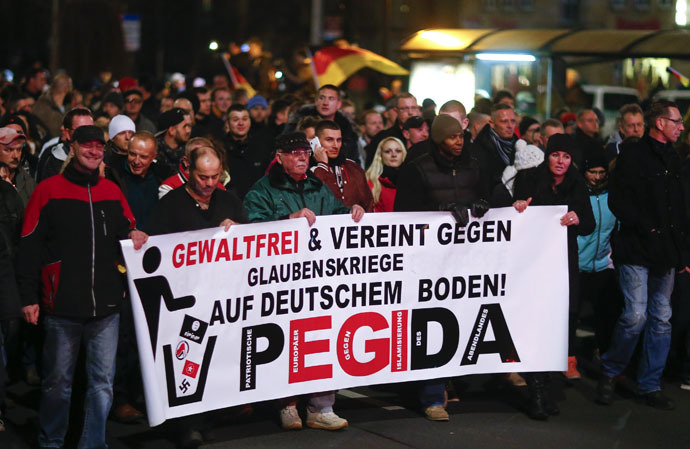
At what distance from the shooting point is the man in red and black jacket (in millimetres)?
6332

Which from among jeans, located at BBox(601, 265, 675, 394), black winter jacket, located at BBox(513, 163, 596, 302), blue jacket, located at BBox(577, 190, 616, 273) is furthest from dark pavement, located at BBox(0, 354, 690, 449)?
blue jacket, located at BBox(577, 190, 616, 273)

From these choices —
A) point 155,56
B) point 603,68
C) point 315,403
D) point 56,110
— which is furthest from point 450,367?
point 155,56

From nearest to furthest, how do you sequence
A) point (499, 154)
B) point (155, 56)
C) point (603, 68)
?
point (499, 154), point (603, 68), point (155, 56)

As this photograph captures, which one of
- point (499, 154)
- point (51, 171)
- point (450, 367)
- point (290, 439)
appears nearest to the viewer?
point (290, 439)

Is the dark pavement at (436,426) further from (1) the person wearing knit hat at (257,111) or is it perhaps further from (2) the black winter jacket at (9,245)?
(1) the person wearing knit hat at (257,111)

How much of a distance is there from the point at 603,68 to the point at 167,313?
36.1m

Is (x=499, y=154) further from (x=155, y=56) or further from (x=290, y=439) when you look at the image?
(x=155, y=56)

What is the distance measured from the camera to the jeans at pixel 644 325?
7.95 m

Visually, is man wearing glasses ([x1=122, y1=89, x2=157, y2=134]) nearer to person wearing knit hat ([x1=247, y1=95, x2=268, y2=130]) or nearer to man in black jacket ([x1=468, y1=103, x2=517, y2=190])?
person wearing knit hat ([x1=247, y1=95, x2=268, y2=130])

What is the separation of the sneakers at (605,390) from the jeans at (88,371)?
363 centimetres

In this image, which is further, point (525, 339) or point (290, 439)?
point (525, 339)

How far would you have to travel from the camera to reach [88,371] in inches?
256

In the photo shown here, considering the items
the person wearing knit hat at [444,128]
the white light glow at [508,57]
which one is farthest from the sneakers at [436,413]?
the white light glow at [508,57]

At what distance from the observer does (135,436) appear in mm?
7129
